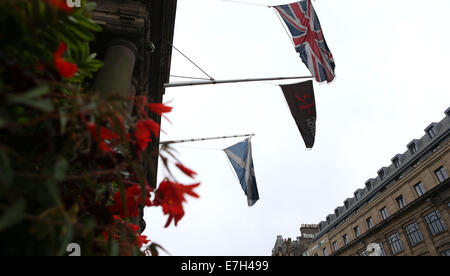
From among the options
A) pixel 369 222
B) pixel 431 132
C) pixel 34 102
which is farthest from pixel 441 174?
pixel 34 102

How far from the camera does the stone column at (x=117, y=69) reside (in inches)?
108

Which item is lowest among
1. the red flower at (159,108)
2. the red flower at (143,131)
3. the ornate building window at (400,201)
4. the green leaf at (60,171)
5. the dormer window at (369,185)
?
the green leaf at (60,171)

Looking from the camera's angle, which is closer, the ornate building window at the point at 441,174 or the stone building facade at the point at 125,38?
the stone building facade at the point at 125,38

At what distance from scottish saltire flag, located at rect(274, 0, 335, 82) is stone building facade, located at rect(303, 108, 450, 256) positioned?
22.7 meters

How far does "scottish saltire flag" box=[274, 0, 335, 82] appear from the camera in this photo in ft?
21.3

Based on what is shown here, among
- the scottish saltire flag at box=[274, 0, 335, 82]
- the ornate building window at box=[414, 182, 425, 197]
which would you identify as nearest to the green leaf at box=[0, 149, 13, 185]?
the scottish saltire flag at box=[274, 0, 335, 82]

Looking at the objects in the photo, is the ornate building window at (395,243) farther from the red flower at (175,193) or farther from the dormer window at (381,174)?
the red flower at (175,193)

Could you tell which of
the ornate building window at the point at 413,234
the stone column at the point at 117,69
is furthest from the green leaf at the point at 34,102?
the ornate building window at the point at 413,234

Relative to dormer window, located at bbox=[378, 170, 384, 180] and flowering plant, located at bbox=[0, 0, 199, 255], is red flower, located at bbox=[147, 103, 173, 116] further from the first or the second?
dormer window, located at bbox=[378, 170, 384, 180]

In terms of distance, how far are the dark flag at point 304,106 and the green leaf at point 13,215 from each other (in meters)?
5.72

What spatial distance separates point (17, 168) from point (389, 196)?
116ft
